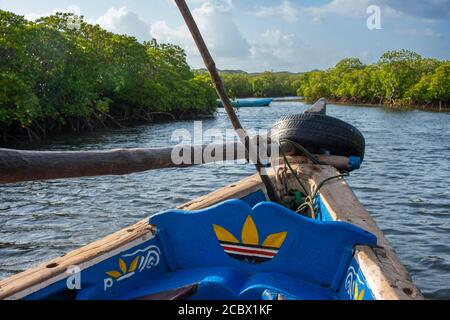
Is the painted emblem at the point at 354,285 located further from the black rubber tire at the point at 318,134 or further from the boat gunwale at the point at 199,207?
the black rubber tire at the point at 318,134

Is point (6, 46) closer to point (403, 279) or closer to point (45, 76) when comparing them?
point (45, 76)

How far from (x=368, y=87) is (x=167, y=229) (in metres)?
69.0

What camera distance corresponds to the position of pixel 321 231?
9.60 feet

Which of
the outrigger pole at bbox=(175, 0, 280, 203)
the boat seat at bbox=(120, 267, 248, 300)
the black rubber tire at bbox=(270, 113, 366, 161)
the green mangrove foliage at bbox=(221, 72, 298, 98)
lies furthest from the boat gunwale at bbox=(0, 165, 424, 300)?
the green mangrove foliage at bbox=(221, 72, 298, 98)

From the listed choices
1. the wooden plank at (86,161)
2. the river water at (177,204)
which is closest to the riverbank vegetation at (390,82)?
the river water at (177,204)

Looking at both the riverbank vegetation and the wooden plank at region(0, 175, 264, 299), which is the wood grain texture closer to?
the wooden plank at region(0, 175, 264, 299)

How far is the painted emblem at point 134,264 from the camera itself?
2.92m

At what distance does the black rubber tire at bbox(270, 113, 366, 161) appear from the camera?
6004mm

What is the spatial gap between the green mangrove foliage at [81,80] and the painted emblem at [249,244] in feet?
61.2

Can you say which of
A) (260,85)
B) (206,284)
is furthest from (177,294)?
(260,85)

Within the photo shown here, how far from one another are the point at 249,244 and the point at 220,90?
1884mm

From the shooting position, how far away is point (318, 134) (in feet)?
Result: 19.7

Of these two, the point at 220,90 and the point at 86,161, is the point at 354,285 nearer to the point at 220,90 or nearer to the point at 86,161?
the point at 86,161
